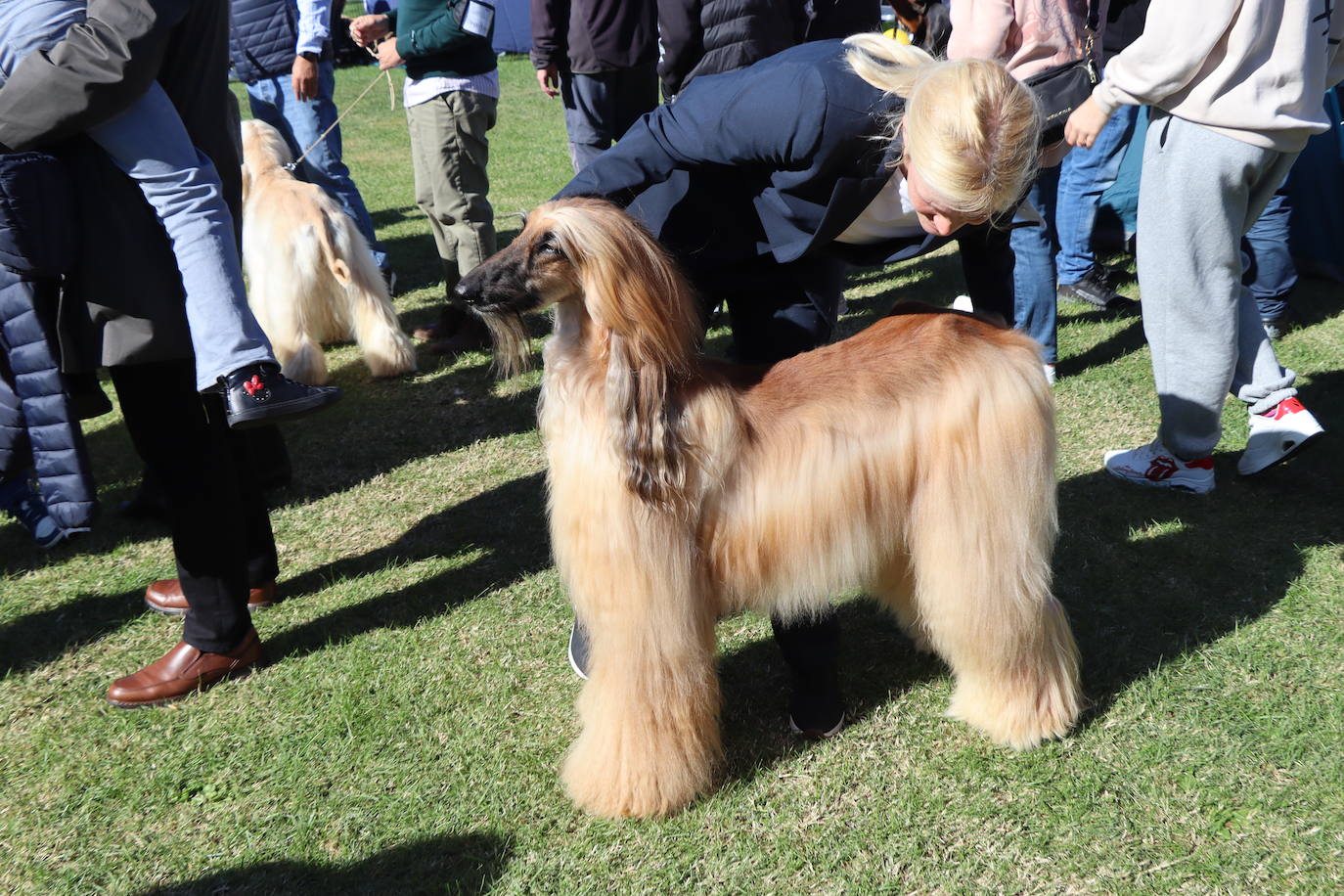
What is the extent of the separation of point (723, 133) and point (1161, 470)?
2.38m

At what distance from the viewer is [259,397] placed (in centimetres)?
253

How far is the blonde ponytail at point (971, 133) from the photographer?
1999 mm

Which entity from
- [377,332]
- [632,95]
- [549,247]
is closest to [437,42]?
[632,95]

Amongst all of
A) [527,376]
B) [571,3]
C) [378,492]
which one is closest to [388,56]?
[571,3]

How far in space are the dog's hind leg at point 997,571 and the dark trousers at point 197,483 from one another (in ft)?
6.15

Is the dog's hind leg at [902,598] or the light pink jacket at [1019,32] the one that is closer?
the dog's hind leg at [902,598]

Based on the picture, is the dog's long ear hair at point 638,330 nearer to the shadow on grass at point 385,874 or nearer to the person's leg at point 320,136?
the shadow on grass at point 385,874

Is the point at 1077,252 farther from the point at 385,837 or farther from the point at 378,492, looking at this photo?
the point at 385,837

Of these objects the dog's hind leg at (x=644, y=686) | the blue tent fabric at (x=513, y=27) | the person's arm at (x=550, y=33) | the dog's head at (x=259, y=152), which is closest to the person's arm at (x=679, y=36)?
the person's arm at (x=550, y=33)

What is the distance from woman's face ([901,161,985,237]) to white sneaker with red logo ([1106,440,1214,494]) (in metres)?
1.95

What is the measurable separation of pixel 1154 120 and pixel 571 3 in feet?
11.6

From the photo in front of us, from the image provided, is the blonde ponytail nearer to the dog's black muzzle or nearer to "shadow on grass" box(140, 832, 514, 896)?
the dog's black muzzle

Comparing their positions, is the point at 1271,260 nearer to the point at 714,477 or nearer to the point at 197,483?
the point at 714,477

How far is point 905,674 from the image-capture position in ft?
9.57
